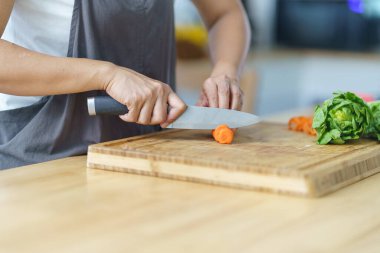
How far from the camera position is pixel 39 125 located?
57.6 inches

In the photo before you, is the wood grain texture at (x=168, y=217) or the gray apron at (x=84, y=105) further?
the gray apron at (x=84, y=105)

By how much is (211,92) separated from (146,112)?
28 centimetres

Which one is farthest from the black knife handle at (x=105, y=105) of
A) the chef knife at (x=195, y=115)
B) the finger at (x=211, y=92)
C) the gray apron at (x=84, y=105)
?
the finger at (x=211, y=92)

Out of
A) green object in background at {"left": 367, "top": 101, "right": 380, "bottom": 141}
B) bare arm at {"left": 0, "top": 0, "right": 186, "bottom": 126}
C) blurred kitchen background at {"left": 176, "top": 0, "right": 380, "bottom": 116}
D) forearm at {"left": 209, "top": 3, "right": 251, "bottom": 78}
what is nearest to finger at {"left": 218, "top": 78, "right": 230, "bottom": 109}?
forearm at {"left": 209, "top": 3, "right": 251, "bottom": 78}

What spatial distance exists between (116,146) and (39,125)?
0.66 ft

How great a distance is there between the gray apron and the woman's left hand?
0.15 m

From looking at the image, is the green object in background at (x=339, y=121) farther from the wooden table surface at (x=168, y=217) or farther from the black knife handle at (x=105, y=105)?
the black knife handle at (x=105, y=105)

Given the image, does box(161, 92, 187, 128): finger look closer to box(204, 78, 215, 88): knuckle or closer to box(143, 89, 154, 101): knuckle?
box(143, 89, 154, 101): knuckle

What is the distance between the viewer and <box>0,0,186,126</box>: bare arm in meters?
1.29

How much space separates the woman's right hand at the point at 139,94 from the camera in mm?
1328

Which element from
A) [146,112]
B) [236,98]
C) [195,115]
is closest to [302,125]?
[236,98]

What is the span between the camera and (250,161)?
1.22 meters

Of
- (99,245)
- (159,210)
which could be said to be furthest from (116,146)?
(99,245)

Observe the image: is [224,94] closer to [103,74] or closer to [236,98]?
[236,98]
